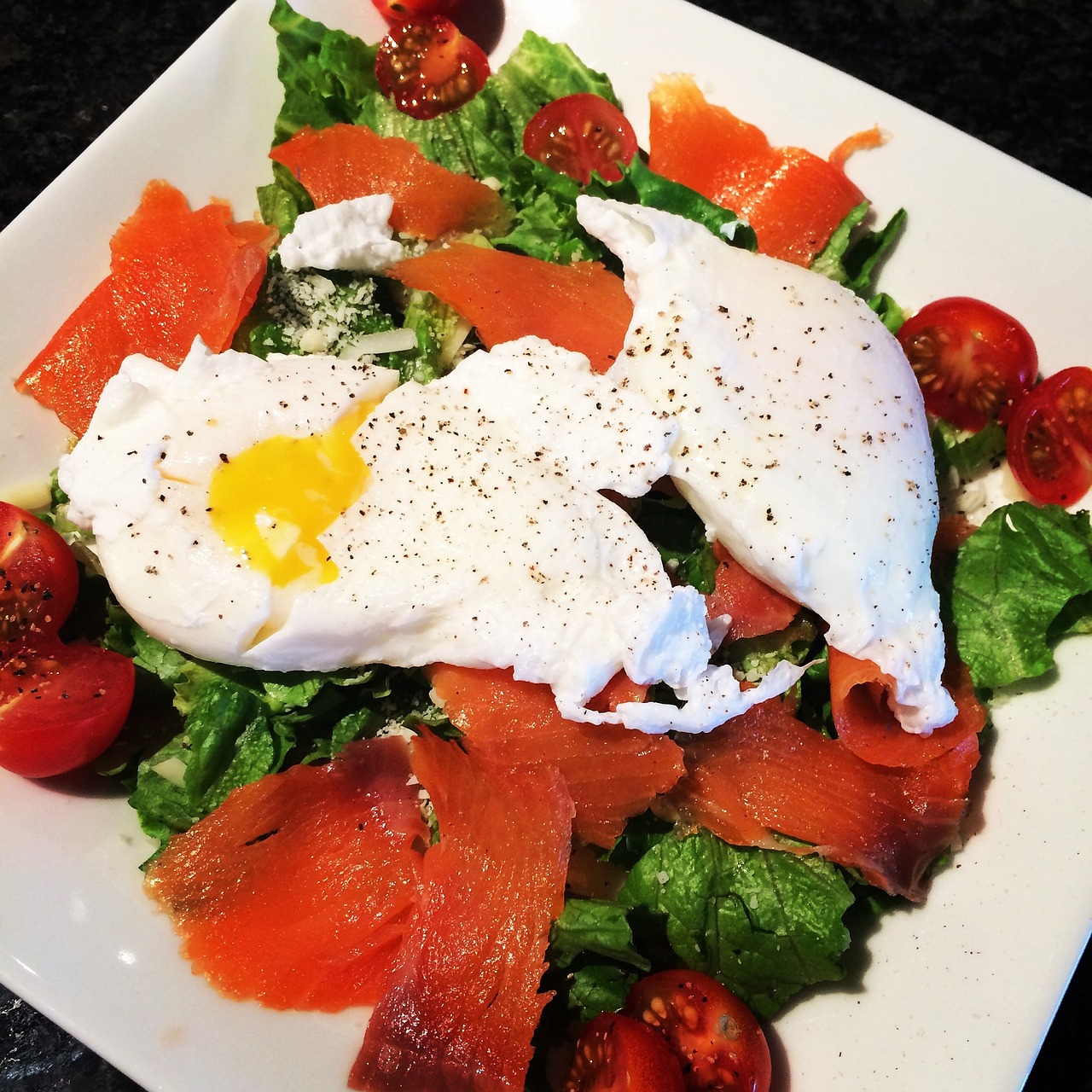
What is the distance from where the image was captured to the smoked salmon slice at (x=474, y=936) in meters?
2.30

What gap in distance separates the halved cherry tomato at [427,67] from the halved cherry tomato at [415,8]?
0.02 meters

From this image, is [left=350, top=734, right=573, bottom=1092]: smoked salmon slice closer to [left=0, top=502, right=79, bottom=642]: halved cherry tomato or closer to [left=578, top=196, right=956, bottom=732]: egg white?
[left=578, top=196, right=956, bottom=732]: egg white

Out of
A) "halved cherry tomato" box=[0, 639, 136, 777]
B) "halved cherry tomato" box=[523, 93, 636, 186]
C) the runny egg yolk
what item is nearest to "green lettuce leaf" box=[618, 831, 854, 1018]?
the runny egg yolk

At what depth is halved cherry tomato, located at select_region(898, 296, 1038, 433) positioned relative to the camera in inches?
113

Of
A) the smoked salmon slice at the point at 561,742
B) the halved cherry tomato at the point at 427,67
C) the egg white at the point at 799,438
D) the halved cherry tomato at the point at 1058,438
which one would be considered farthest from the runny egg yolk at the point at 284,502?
the halved cherry tomato at the point at 1058,438

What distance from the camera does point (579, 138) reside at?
123 inches

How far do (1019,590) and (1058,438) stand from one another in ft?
1.61

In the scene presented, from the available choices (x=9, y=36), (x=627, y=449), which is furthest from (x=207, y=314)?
(x=9, y=36)

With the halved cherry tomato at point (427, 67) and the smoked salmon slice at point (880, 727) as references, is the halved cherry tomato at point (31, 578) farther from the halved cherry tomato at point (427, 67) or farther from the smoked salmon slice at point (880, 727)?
the smoked salmon slice at point (880, 727)

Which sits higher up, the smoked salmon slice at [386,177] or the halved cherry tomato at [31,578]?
the smoked salmon slice at [386,177]

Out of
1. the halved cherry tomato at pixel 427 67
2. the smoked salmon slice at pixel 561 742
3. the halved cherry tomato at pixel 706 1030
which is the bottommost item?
the halved cherry tomato at pixel 706 1030

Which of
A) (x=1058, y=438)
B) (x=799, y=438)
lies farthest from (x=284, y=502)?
(x=1058, y=438)

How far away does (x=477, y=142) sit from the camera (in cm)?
321

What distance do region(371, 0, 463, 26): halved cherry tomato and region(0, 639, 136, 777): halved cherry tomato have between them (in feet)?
7.55
